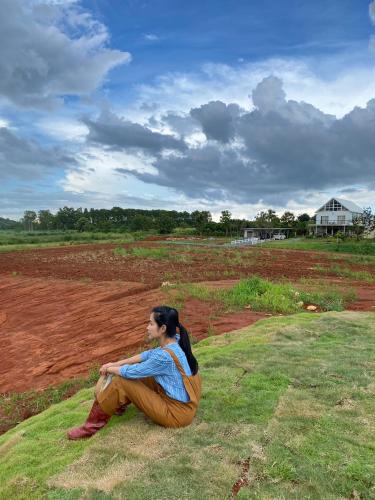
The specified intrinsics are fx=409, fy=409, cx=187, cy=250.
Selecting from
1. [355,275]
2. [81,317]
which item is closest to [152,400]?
[81,317]

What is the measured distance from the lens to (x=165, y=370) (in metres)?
3.38

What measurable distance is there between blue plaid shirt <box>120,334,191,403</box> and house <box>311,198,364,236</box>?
161 feet

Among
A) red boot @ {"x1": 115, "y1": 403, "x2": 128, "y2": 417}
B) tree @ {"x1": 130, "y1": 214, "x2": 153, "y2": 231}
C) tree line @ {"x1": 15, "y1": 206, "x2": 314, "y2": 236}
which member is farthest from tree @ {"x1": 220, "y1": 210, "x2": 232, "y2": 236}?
red boot @ {"x1": 115, "y1": 403, "x2": 128, "y2": 417}

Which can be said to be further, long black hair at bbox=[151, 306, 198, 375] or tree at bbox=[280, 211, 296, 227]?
tree at bbox=[280, 211, 296, 227]

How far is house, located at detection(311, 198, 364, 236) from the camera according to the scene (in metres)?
49.8

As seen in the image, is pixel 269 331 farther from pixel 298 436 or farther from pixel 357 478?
pixel 357 478

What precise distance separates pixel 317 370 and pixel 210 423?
1.81 m

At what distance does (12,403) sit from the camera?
5785mm

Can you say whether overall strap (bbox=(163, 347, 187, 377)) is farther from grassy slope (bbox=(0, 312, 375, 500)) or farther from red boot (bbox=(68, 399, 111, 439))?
red boot (bbox=(68, 399, 111, 439))

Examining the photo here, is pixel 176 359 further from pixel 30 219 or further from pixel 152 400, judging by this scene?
pixel 30 219

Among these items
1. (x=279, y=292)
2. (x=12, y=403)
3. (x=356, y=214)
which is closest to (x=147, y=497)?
(x=12, y=403)

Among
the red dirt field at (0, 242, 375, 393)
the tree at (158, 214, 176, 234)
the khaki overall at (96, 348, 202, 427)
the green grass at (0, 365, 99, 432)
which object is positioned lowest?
the green grass at (0, 365, 99, 432)

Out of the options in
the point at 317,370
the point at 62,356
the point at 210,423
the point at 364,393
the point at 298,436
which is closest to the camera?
the point at 298,436

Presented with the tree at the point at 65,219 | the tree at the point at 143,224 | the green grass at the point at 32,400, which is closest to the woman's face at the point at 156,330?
the green grass at the point at 32,400
